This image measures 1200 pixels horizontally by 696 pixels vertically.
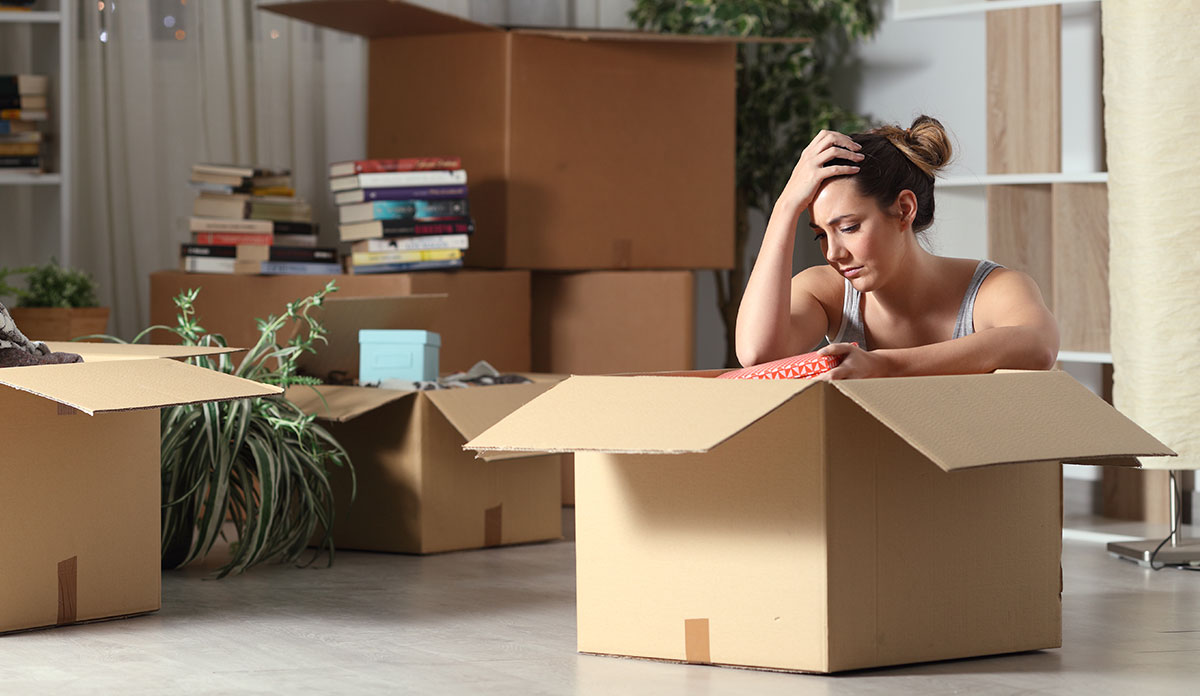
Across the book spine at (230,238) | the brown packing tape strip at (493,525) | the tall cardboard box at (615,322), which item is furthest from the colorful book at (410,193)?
the brown packing tape strip at (493,525)

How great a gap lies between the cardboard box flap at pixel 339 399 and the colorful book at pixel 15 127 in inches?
42.8

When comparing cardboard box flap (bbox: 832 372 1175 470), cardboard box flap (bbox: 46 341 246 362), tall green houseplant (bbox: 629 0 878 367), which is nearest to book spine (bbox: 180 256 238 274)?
cardboard box flap (bbox: 46 341 246 362)

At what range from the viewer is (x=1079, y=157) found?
326 centimetres

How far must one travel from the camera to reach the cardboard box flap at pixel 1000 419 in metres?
1.45

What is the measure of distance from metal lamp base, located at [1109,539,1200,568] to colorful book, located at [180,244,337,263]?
1.73 meters

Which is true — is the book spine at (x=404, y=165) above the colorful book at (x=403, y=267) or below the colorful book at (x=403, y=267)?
above

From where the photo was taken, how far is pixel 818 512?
5.16ft

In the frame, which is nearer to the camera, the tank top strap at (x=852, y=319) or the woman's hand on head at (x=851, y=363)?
the woman's hand on head at (x=851, y=363)

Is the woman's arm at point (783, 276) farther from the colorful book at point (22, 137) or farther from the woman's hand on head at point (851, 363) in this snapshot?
the colorful book at point (22, 137)

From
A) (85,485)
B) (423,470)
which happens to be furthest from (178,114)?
(85,485)

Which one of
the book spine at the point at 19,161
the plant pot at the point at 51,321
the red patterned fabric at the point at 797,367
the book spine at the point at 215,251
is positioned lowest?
the red patterned fabric at the point at 797,367

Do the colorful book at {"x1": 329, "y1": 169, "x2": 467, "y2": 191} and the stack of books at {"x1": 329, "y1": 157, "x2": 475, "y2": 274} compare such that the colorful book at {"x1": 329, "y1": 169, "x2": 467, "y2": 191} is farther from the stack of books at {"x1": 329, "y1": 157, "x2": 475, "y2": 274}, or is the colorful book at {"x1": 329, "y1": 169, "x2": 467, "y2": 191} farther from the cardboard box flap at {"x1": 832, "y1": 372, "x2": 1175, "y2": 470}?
the cardboard box flap at {"x1": 832, "y1": 372, "x2": 1175, "y2": 470}

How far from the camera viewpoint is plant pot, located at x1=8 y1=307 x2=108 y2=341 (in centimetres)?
304

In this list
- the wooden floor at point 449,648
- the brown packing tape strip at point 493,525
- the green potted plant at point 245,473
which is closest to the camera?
the wooden floor at point 449,648
